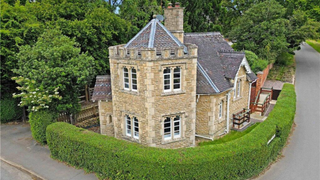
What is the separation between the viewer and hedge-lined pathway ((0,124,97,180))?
1580cm

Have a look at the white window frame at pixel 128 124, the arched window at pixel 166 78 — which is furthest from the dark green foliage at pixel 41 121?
the arched window at pixel 166 78

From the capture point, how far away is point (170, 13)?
2034 cm

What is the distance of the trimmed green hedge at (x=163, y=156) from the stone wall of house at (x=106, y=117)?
322cm

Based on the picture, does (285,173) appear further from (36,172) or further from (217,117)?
(36,172)

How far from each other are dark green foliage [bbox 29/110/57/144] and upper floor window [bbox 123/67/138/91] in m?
6.91

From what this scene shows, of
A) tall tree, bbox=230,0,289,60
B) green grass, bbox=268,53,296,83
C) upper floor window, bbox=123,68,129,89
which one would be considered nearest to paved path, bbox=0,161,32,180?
upper floor window, bbox=123,68,129,89

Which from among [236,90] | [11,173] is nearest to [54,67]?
[11,173]

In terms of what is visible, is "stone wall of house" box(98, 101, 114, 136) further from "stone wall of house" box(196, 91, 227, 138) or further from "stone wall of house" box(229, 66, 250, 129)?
"stone wall of house" box(229, 66, 250, 129)

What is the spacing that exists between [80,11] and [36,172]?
18.3 meters

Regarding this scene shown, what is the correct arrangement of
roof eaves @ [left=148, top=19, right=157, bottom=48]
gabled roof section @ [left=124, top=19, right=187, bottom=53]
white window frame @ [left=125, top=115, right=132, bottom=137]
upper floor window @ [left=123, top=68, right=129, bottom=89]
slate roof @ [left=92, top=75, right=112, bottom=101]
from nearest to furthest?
roof eaves @ [left=148, top=19, right=157, bottom=48] → gabled roof section @ [left=124, top=19, right=187, bottom=53] → upper floor window @ [left=123, top=68, right=129, bottom=89] → white window frame @ [left=125, top=115, right=132, bottom=137] → slate roof @ [left=92, top=75, right=112, bottom=101]

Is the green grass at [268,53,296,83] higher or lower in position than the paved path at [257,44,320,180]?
higher

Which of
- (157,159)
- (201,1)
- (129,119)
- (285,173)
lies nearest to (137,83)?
(129,119)

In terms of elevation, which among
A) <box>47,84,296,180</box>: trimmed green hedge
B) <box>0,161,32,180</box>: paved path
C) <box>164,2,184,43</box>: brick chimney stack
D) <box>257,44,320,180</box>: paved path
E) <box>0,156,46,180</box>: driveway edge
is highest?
<box>164,2,184,43</box>: brick chimney stack

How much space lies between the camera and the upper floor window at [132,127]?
17.9 m
